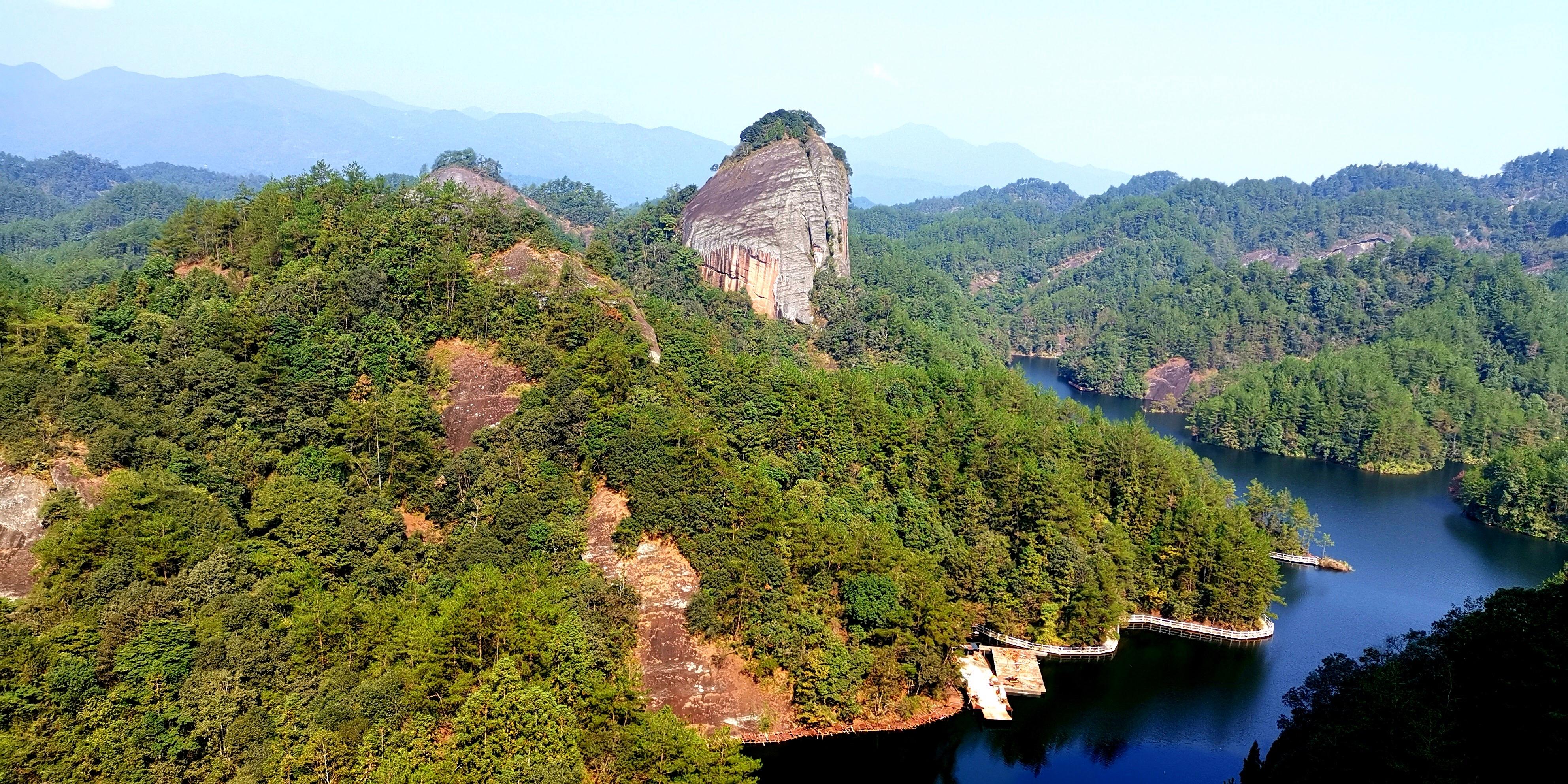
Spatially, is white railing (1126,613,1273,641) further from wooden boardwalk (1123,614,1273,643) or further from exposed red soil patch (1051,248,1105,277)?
exposed red soil patch (1051,248,1105,277)

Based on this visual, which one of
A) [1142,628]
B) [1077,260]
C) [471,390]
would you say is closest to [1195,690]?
[1142,628]

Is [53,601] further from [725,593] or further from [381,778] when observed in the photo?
[725,593]

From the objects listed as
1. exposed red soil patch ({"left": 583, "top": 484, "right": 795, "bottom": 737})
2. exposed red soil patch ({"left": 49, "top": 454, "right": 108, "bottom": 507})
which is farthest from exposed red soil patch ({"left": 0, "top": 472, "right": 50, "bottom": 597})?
exposed red soil patch ({"left": 583, "top": 484, "right": 795, "bottom": 737})

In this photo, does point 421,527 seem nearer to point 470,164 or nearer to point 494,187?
point 494,187

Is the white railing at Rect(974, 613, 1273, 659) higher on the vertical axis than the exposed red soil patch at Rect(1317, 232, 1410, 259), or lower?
lower

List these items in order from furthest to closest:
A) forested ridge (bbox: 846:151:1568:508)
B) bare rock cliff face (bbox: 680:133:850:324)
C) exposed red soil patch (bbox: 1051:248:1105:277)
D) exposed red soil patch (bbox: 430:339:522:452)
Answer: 1. exposed red soil patch (bbox: 1051:248:1105:277)
2. forested ridge (bbox: 846:151:1568:508)
3. bare rock cliff face (bbox: 680:133:850:324)
4. exposed red soil patch (bbox: 430:339:522:452)

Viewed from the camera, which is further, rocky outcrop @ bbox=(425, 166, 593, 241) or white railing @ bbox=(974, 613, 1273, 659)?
rocky outcrop @ bbox=(425, 166, 593, 241)

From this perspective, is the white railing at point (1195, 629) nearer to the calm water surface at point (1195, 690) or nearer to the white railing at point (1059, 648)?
the calm water surface at point (1195, 690)
